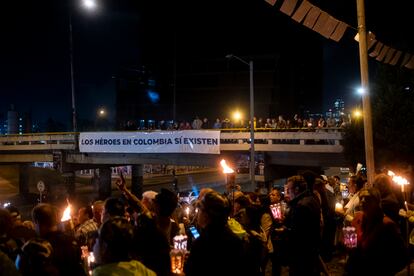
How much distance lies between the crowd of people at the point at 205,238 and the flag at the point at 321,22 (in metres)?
3.24

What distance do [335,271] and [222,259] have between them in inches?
197

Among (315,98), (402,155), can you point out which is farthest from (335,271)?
(315,98)

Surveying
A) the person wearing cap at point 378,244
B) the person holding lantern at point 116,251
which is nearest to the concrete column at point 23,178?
the person wearing cap at point 378,244

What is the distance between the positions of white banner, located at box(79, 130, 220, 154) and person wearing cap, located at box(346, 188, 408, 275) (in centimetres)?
1902

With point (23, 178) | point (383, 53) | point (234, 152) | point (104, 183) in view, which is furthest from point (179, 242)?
point (23, 178)

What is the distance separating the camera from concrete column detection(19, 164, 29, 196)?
44.0 meters

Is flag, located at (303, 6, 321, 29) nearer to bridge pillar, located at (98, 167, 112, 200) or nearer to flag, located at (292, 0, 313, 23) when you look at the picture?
flag, located at (292, 0, 313, 23)

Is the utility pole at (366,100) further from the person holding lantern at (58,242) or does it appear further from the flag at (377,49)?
the person holding lantern at (58,242)

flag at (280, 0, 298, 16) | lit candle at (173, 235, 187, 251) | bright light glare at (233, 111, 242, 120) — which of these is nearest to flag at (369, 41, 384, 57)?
flag at (280, 0, 298, 16)

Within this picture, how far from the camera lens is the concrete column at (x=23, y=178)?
43969mm

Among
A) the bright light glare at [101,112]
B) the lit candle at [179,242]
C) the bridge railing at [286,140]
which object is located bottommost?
the lit candle at [179,242]

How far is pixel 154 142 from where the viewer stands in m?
25.7

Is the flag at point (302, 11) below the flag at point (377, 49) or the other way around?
the other way around

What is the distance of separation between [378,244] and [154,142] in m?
21.4
